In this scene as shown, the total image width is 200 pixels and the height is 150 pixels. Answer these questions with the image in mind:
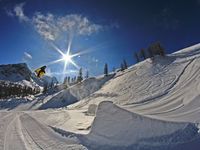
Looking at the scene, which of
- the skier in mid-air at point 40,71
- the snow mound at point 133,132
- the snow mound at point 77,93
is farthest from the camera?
the snow mound at point 77,93

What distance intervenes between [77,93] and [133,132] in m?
84.7

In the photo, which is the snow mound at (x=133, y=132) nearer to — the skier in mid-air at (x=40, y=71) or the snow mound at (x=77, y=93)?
the skier in mid-air at (x=40, y=71)

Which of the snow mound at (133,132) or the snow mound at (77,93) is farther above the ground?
the snow mound at (77,93)

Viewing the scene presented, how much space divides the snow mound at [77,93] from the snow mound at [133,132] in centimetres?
7641

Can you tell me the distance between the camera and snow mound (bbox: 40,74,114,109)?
90438 mm

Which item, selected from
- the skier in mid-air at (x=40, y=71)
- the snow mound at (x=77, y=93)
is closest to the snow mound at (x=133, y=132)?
the skier in mid-air at (x=40, y=71)

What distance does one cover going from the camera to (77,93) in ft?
312

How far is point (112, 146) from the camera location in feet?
35.3

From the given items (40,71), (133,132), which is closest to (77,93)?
(40,71)

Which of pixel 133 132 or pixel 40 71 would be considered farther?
pixel 40 71

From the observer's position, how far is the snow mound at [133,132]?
1020 cm

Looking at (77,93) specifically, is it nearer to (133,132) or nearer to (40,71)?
(40,71)

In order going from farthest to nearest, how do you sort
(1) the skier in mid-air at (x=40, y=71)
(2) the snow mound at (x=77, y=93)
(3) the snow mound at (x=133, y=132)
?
1. (2) the snow mound at (x=77, y=93)
2. (1) the skier in mid-air at (x=40, y=71)
3. (3) the snow mound at (x=133, y=132)

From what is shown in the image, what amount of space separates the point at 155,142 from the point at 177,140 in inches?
38.5
